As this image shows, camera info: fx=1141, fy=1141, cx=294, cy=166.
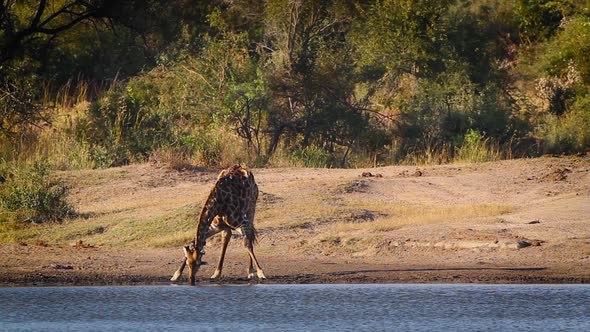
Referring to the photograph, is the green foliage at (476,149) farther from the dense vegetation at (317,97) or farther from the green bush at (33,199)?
the green bush at (33,199)

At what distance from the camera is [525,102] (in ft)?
84.9

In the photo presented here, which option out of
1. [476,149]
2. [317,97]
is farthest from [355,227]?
[317,97]

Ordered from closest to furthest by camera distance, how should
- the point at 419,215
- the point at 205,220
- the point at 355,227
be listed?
the point at 205,220
the point at 355,227
the point at 419,215

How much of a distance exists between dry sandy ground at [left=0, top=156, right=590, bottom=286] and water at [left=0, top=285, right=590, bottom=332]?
0.61m

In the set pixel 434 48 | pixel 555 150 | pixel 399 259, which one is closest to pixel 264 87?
pixel 434 48

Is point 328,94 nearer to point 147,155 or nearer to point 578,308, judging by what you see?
point 147,155

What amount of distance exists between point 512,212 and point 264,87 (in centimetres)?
839

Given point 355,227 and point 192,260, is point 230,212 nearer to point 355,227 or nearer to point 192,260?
point 192,260

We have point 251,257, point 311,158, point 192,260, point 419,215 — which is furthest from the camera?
point 311,158

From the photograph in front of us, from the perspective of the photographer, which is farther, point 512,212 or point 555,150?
point 555,150

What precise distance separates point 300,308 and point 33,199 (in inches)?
277

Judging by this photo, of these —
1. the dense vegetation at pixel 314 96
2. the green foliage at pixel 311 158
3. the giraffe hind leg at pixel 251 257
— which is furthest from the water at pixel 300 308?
the green foliage at pixel 311 158

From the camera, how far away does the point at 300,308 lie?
11.6 metres

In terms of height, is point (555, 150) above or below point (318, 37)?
below
